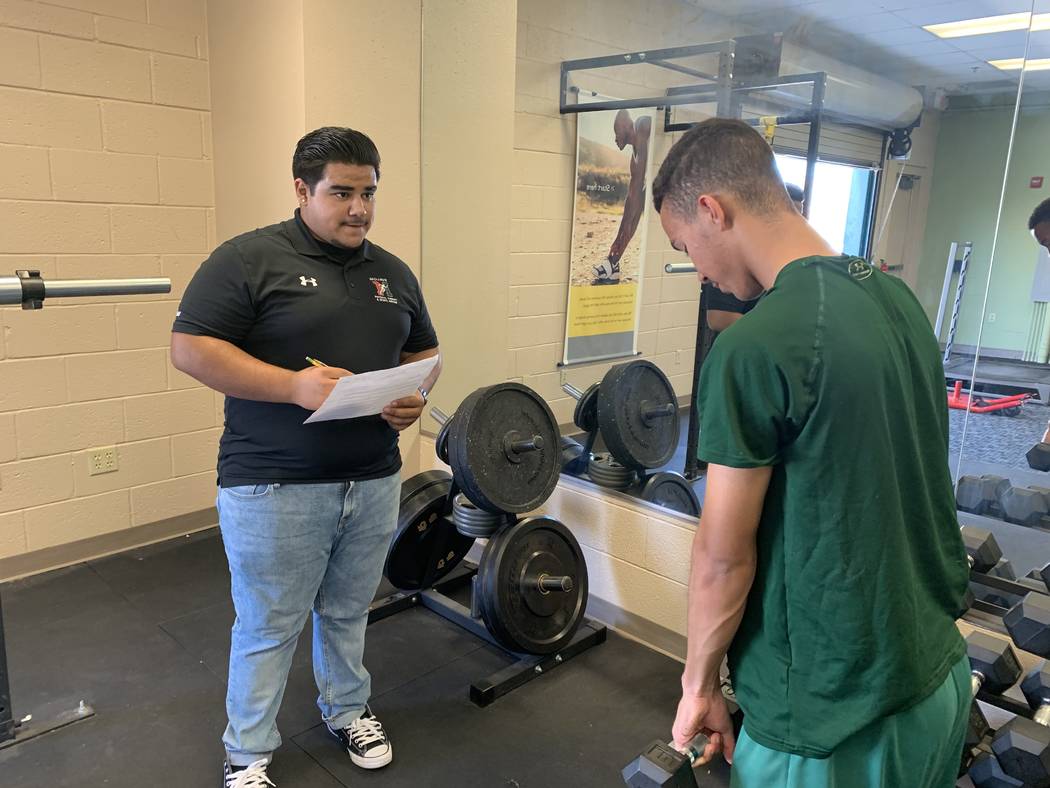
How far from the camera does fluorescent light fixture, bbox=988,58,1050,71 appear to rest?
2051 millimetres

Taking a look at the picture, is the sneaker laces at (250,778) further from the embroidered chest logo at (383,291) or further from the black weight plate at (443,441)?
the embroidered chest logo at (383,291)

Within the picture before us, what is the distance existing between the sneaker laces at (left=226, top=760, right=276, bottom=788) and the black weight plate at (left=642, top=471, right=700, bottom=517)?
4.91 feet

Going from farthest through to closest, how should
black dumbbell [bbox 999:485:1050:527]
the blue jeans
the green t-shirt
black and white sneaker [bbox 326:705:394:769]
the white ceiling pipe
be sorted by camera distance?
the white ceiling pipe, black dumbbell [bbox 999:485:1050:527], black and white sneaker [bbox 326:705:394:769], the blue jeans, the green t-shirt

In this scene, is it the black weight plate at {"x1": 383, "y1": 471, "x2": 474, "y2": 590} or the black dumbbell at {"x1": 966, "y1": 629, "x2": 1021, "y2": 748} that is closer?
the black dumbbell at {"x1": 966, "y1": 629, "x2": 1021, "y2": 748}

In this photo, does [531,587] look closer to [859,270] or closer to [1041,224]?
[859,270]

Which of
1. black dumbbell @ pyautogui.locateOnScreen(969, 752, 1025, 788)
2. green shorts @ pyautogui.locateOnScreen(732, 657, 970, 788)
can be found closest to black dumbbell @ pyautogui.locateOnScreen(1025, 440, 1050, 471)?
black dumbbell @ pyautogui.locateOnScreen(969, 752, 1025, 788)

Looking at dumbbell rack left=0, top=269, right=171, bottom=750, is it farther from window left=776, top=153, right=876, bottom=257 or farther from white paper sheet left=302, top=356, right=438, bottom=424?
window left=776, top=153, right=876, bottom=257

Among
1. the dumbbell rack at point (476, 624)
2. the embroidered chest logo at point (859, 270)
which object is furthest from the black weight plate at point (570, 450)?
the embroidered chest logo at point (859, 270)

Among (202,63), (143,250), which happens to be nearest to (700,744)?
(143,250)

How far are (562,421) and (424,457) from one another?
68 centimetres

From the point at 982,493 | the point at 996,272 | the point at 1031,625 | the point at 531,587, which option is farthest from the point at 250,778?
the point at 996,272

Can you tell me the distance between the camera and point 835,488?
0.95 meters

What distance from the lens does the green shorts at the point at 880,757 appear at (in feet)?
3.37

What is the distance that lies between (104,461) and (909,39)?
3322 millimetres
